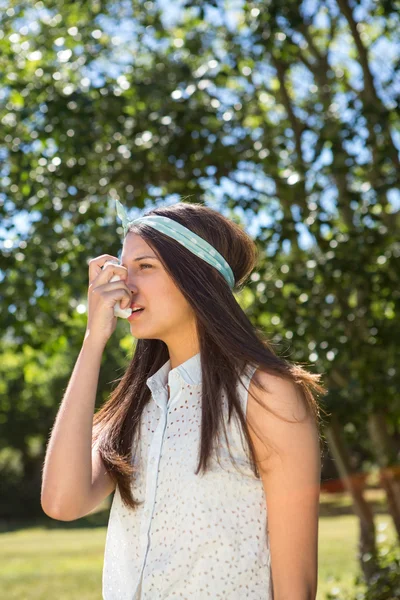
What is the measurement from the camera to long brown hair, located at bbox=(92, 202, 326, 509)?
2.14 meters

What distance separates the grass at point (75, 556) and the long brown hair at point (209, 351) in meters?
4.15

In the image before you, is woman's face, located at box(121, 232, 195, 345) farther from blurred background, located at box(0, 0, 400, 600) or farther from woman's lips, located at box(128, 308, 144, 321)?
blurred background, located at box(0, 0, 400, 600)

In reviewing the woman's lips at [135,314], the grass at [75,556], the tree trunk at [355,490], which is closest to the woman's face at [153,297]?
the woman's lips at [135,314]

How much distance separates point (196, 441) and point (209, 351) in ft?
0.82

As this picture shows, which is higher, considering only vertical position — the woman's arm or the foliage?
the foliage

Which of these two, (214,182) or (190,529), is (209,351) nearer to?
(190,529)

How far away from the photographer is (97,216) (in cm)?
560

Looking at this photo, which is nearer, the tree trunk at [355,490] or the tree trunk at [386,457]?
the tree trunk at [386,457]

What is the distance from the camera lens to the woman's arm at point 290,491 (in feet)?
6.53

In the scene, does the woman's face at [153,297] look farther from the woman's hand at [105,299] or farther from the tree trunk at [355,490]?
the tree trunk at [355,490]

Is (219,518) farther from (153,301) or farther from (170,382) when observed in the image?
(153,301)

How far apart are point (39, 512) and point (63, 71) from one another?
2420 cm

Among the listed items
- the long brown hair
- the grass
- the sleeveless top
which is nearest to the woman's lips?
the long brown hair

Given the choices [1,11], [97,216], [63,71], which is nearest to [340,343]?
[97,216]
